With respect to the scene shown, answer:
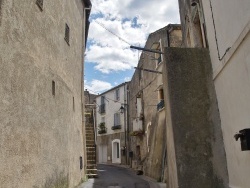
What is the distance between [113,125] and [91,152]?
62.0ft

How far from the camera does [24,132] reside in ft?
18.4

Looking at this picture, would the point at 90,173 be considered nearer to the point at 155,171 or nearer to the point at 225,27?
the point at 155,171

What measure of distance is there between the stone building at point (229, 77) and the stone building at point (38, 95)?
13.5 ft

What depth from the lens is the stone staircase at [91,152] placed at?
44.4ft

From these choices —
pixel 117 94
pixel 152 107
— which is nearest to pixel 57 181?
pixel 152 107

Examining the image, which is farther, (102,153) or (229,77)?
(102,153)

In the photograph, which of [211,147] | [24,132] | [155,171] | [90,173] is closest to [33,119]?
[24,132]

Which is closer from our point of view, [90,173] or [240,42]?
[240,42]

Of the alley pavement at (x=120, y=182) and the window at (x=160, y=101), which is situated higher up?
the window at (x=160, y=101)

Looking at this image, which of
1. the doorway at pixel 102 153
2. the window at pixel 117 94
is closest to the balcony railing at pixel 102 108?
the window at pixel 117 94

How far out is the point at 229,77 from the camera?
18.0 feet

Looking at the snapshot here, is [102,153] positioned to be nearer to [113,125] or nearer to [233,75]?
[113,125]

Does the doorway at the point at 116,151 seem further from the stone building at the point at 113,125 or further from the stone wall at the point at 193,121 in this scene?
the stone wall at the point at 193,121

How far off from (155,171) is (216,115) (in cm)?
894
